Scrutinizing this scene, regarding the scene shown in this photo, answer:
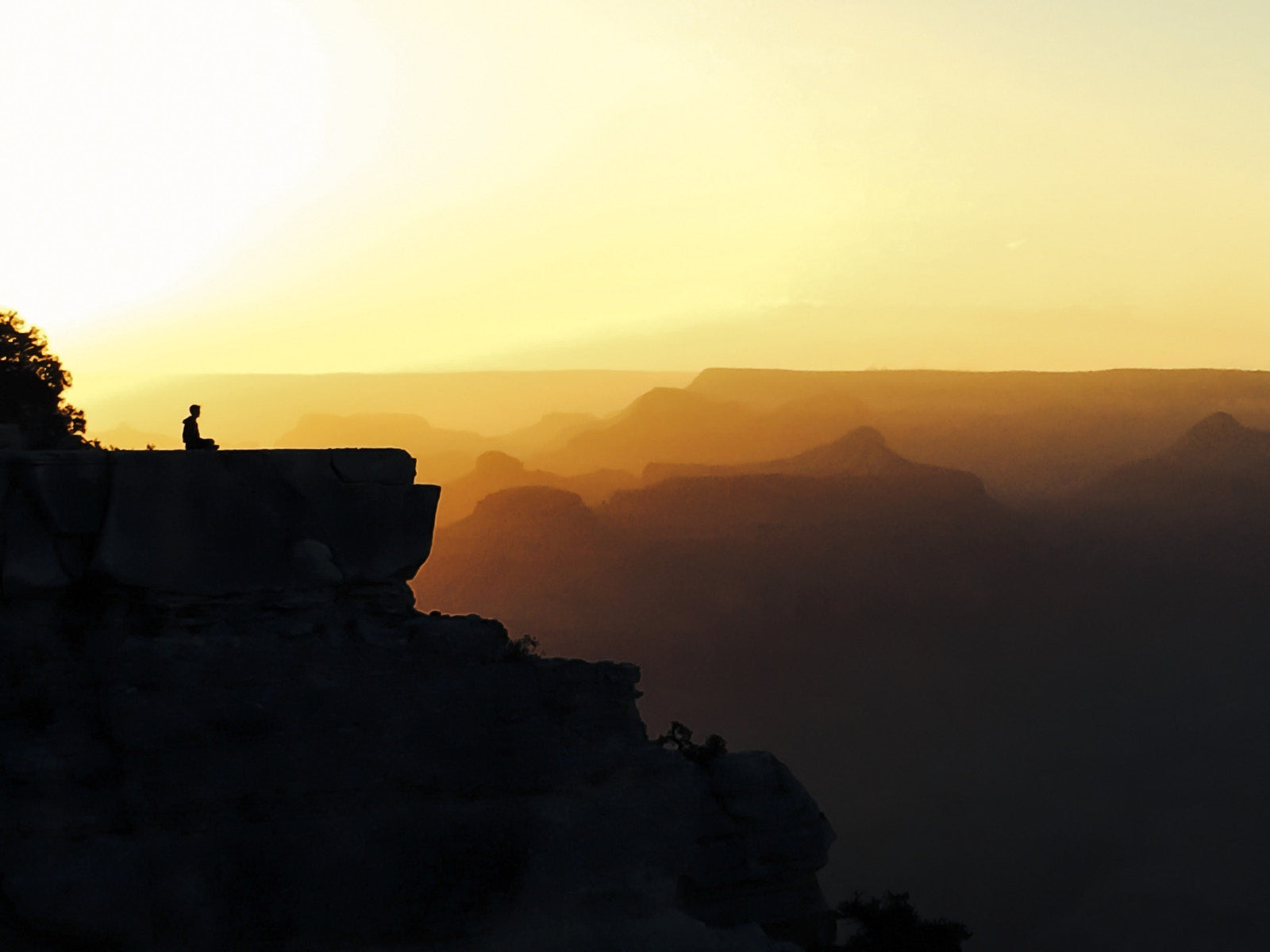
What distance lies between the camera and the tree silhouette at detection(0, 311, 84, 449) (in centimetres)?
3095

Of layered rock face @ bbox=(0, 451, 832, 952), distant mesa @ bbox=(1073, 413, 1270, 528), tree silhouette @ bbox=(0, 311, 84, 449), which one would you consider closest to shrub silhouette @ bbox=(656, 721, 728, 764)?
layered rock face @ bbox=(0, 451, 832, 952)

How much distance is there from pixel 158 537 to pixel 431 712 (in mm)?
4929

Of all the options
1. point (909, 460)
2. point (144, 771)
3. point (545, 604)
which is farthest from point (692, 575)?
point (144, 771)

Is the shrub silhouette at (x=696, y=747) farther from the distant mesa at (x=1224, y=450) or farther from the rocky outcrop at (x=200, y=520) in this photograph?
the distant mesa at (x=1224, y=450)

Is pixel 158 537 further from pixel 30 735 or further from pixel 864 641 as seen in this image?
pixel 864 641

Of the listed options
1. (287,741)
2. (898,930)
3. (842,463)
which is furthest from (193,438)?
(842,463)

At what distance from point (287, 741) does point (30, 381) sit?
66.1 feet

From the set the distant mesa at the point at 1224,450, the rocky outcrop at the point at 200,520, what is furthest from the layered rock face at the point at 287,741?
the distant mesa at the point at 1224,450

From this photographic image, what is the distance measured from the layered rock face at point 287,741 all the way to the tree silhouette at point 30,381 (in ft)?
44.8

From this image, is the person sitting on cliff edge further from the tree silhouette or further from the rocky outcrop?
the tree silhouette

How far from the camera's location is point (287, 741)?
1745 centimetres

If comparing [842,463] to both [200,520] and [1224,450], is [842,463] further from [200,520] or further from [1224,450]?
[200,520]

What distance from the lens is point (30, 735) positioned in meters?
16.6

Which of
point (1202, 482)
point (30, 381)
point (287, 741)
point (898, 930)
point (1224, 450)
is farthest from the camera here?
point (1224, 450)
